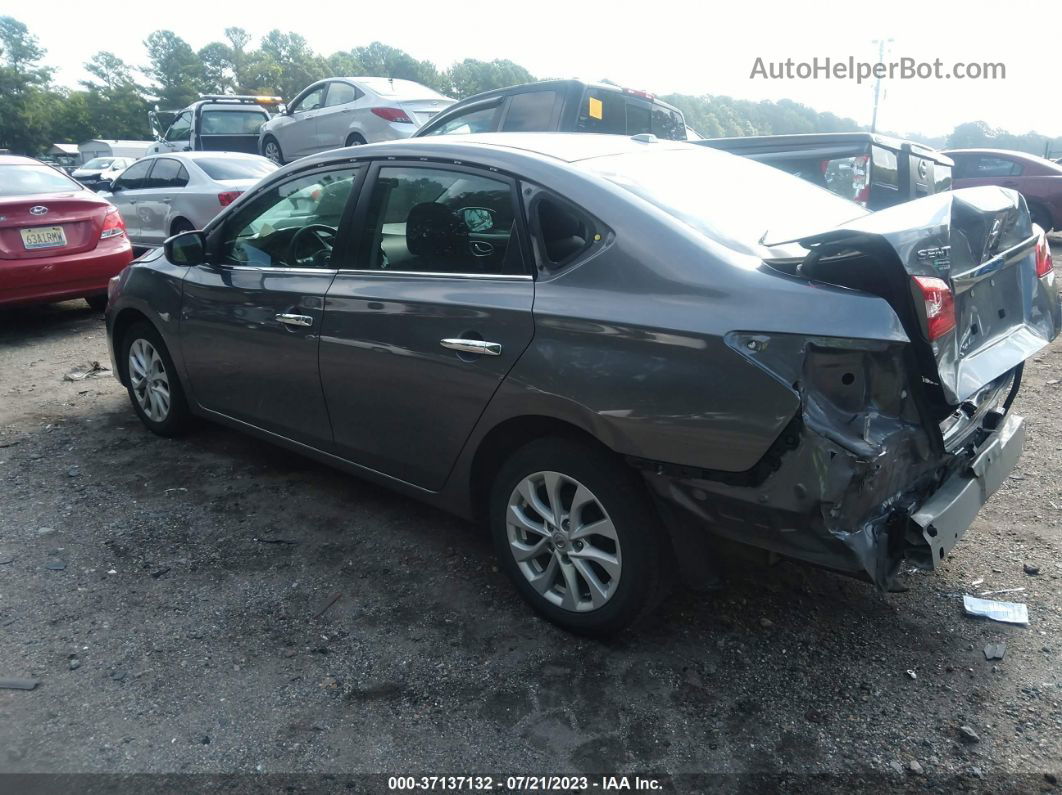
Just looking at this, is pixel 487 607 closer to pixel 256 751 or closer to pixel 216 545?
pixel 256 751

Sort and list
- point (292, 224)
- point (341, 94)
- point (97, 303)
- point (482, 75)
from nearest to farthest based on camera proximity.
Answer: point (292, 224), point (97, 303), point (341, 94), point (482, 75)

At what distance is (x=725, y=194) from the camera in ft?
10.3

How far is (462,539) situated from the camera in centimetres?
374

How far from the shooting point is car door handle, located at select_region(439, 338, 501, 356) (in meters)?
2.93

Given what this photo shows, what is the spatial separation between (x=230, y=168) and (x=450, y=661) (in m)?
9.07

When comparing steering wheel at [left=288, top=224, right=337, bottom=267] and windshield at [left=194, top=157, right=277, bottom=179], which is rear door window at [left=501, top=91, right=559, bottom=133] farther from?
steering wheel at [left=288, top=224, right=337, bottom=267]

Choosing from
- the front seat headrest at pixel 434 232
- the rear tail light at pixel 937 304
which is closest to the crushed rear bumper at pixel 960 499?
the rear tail light at pixel 937 304

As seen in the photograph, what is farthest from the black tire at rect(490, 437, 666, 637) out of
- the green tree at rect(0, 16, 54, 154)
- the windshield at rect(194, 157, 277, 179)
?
the green tree at rect(0, 16, 54, 154)

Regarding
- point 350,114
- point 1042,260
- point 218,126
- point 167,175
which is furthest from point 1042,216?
point 218,126

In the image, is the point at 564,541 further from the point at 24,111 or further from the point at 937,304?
the point at 24,111

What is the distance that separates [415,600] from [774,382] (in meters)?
1.66

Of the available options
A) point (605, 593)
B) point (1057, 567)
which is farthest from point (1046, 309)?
point (605, 593)

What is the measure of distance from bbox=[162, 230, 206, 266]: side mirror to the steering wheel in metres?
0.63

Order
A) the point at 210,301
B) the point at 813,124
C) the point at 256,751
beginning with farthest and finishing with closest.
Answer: the point at 813,124 → the point at 210,301 → the point at 256,751
